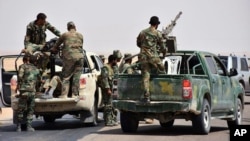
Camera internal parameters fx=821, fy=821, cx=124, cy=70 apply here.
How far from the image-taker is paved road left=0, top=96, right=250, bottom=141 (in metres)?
15.8

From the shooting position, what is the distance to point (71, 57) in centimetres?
1875

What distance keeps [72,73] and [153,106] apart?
299cm

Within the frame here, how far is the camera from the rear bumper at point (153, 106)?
15.9 meters

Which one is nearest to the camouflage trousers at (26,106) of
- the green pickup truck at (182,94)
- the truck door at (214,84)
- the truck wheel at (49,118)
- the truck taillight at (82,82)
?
the truck taillight at (82,82)

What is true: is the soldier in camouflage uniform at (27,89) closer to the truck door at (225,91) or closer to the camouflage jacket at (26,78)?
the camouflage jacket at (26,78)

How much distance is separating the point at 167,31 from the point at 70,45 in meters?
11.2

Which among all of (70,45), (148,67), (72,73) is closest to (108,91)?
(72,73)

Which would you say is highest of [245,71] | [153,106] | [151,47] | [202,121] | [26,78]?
[151,47]

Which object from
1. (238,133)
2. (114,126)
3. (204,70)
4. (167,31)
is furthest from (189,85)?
(167,31)

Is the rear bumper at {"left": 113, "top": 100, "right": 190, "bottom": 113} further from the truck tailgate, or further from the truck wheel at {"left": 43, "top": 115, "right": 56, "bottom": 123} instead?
the truck wheel at {"left": 43, "top": 115, "right": 56, "bottom": 123}

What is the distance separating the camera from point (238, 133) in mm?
11039

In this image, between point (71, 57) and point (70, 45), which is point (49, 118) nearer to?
point (71, 57)

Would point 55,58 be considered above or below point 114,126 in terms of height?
above

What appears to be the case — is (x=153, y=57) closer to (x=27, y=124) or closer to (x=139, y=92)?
(x=139, y=92)
